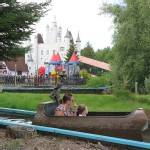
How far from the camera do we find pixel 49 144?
25.3 ft

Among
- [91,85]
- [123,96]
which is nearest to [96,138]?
[123,96]

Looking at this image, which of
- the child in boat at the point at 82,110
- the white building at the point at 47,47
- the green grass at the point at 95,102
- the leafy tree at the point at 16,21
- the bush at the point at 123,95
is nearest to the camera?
the child in boat at the point at 82,110

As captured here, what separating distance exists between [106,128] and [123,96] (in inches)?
354

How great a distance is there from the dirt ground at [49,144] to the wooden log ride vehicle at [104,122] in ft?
1.52

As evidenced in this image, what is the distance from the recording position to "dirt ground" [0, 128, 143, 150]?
7320 millimetres

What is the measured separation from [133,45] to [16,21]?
12.0 metres

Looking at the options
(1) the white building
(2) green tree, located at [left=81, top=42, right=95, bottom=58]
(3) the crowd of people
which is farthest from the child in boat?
(2) green tree, located at [left=81, top=42, right=95, bottom=58]

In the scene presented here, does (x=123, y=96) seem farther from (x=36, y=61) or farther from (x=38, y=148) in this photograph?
(x=36, y=61)

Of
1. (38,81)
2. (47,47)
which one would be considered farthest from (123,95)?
(47,47)

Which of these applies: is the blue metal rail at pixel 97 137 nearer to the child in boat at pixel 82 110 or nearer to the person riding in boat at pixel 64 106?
the person riding in boat at pixel 64 106

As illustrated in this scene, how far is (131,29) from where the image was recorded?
71.4 ft

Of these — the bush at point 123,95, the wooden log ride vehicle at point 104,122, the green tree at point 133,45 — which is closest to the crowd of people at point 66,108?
the wooden log ride vehicle at point 104,122

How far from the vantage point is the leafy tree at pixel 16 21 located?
35.3 ft

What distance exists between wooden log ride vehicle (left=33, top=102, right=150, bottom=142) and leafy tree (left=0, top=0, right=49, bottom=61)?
9.29ft
